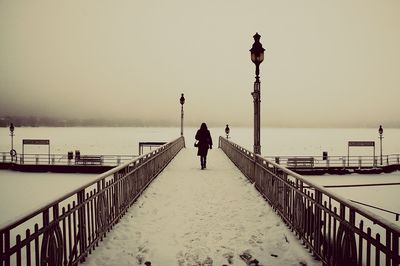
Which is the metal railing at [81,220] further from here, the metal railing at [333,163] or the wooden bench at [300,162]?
the wooden bench at [300,162]

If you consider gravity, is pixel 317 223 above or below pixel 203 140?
below

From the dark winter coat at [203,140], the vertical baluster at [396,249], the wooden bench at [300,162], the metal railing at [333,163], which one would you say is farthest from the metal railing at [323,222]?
the wooden bench at [300,162]

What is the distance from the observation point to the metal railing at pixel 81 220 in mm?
3389

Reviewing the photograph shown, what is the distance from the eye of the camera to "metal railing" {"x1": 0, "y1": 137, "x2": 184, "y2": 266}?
3389 millimetres

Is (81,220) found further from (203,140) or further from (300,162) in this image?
(300,162)

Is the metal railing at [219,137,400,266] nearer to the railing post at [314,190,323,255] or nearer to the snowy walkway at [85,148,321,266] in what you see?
the railing post at [314,190,323,255]

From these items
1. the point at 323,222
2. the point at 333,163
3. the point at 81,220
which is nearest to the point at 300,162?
the point at 333,163

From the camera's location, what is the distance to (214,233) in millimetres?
6195

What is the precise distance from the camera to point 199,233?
20.4ft

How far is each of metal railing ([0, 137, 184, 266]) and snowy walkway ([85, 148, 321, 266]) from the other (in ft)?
0.85

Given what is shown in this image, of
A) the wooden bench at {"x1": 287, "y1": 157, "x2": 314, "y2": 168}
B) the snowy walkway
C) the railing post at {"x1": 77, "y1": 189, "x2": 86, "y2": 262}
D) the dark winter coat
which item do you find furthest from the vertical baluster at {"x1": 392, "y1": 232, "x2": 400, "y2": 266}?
the wooden bench at {"x1": 287, "y1": 157, "x2": 314, "y2": 168}

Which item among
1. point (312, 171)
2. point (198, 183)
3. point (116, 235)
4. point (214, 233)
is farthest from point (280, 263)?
point (312, 171)

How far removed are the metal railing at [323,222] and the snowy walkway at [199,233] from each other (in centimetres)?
28

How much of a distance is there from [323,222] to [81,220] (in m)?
3.65
